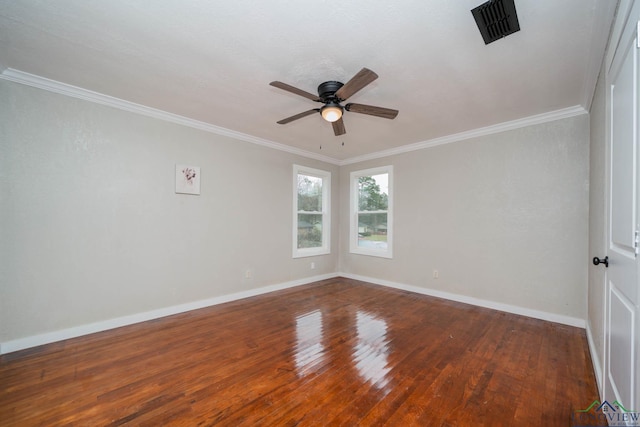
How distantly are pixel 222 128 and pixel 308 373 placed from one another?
11.1ft

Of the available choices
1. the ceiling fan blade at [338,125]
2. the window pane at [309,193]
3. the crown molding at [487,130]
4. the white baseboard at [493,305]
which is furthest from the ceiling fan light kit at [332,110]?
the white baseboard at [493,305]

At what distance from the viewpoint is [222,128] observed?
3896 millimetres

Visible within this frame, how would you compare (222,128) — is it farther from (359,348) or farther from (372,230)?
(359,348)

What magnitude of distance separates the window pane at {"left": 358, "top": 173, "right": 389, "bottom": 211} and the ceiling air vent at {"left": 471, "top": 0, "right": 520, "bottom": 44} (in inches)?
128

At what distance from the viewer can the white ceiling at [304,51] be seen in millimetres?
1723

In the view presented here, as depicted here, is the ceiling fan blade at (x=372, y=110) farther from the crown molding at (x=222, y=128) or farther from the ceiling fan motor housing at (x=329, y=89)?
the crown molding at (x=222, y=128)

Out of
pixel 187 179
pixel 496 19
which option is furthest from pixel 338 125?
pixel 187 179

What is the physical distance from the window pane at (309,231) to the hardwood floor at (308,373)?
2.00m

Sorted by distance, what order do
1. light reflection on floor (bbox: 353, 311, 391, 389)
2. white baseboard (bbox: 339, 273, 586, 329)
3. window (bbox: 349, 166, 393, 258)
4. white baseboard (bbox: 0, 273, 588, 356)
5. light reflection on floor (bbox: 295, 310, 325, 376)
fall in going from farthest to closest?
window (bbox: 349, 166, 393, 258) → white baseboard (bbox: 339, 273, 586, 329) → white baseboard (bbox: 0, 273, 588, 356) → light reflection on floor (bbox: 295, 310, 325, 376) → light reflection on floor (bbox: 353, 311, 391, 389)

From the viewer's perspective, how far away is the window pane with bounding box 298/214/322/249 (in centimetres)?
516

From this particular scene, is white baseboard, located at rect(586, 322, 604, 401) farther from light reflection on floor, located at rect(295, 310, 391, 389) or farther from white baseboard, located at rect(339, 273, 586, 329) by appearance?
light reflection on floor, located at rect(295, 310, 391, 389)

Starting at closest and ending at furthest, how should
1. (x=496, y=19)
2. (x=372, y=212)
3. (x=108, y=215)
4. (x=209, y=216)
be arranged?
(x=496, y=19) < (x=108, y=215) < (x=209, y=216) < (x=372, y=212)

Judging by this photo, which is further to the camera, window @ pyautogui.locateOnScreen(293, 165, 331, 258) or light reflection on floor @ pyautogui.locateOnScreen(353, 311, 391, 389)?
window @ pyautogui.locateOnScreen(293, 165, 331, 258)

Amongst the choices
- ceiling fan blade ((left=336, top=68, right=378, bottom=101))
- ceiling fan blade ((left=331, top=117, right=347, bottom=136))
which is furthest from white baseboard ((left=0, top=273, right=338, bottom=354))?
ceiling fan blade ((left=336, top=68, right=378, bottom=101))
